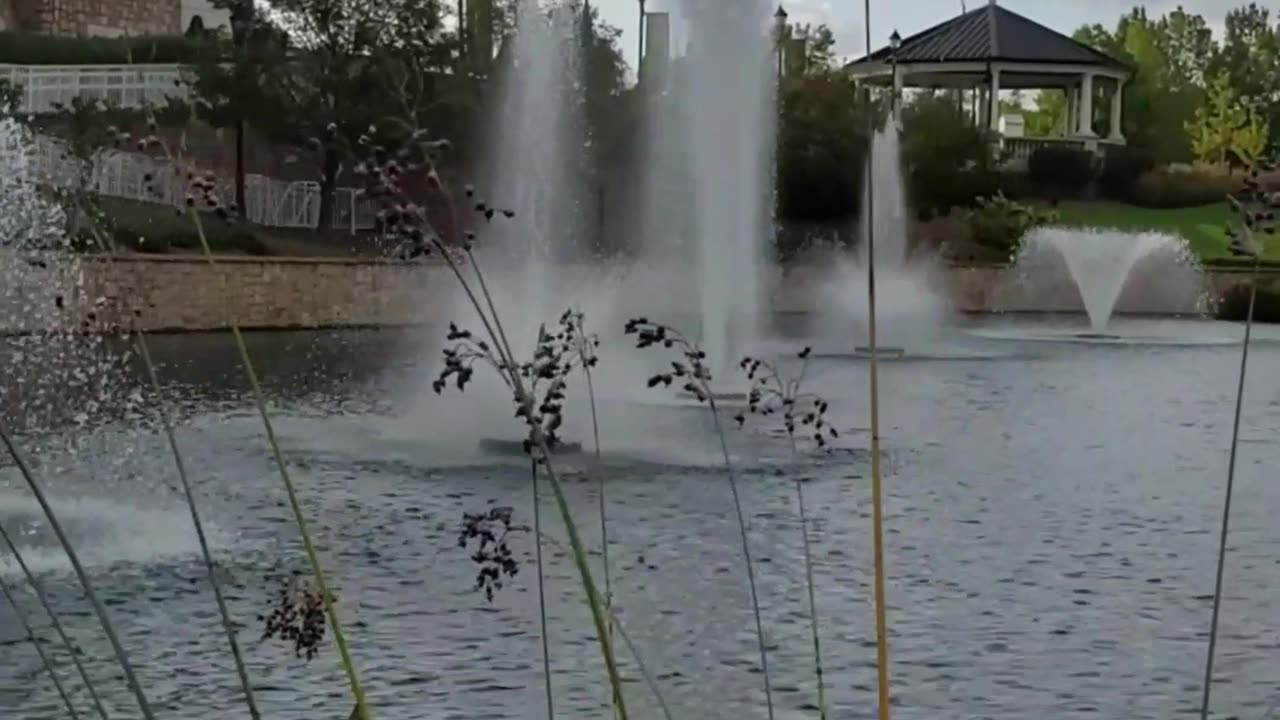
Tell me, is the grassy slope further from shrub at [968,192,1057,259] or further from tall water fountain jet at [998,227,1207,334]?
tall water fountain jet at [998,227,1207,334]

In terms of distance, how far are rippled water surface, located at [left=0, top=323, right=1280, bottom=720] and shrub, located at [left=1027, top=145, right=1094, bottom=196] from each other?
3351 centimetres

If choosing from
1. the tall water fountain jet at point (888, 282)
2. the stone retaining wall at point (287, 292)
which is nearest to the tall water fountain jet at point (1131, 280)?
the tall water fountain jet at point (888, 282)

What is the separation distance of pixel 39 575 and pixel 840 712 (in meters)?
3.76

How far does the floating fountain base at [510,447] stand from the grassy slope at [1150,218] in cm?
3456

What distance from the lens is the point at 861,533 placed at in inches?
412

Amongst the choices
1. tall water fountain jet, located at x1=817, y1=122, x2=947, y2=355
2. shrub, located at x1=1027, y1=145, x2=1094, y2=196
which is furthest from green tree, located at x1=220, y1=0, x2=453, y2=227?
shrub, located at x1=1027, y1=145, x2=1094, y2=196

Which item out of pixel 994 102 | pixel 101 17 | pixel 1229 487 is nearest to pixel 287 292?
pixel 101 17

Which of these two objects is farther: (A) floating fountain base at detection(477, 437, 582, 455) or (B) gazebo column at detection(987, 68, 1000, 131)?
(B) gazebo column at detection(987, 68, 1000, 131)

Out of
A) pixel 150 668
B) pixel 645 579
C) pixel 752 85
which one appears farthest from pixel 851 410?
pixel 150 668

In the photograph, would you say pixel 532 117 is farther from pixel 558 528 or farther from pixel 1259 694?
pixel 1259 694

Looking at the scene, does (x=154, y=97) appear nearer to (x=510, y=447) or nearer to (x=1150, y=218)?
(x=1150, y=218)

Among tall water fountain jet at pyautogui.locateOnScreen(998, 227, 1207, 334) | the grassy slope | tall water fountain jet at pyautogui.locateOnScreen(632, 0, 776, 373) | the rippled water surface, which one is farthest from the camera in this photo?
the grassy slope

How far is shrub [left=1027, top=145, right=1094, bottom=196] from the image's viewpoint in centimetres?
5041

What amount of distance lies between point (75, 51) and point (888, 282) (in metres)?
18.8
